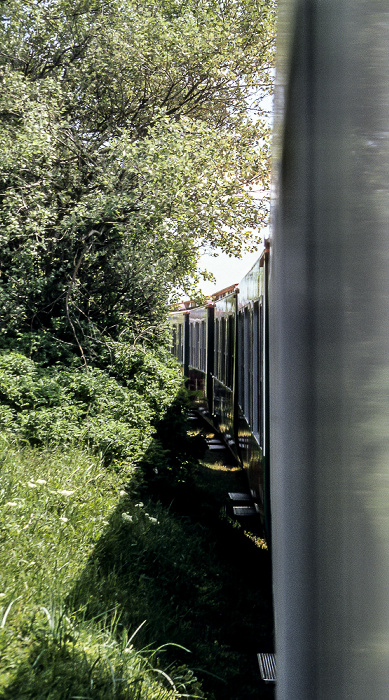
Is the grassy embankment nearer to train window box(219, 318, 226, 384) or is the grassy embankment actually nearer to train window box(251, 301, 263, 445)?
train window box(251, 301, 263, 445)

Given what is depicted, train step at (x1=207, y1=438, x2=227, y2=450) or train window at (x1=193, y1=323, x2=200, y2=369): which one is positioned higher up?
train window at (x1=193, y1=323, x2=200, y2=369)

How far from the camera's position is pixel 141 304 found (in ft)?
33.6

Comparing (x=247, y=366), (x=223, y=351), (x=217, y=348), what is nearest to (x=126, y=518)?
(x=247, y=366)

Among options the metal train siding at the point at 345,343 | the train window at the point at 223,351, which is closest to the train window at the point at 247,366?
the train window at the point at 223,351

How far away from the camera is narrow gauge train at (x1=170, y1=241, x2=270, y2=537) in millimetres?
5434

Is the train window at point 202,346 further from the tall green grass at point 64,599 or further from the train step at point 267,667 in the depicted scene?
the train step at point 267,667

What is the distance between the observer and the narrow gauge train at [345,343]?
65 cm

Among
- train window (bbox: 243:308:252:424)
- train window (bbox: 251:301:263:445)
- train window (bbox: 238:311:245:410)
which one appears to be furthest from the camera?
train window (bbox: 238:311:245:410)

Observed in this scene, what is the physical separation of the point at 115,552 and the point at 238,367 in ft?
15.0

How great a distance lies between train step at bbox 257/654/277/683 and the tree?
5683 millimetres

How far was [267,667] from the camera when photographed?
13.6 ft

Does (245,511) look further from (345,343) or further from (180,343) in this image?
(180,343)

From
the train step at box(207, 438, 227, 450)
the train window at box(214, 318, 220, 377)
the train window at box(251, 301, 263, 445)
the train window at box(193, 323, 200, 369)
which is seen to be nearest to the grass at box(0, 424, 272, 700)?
the train window at box(251, 301, 263, 445)

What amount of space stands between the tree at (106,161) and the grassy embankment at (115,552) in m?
1.46
